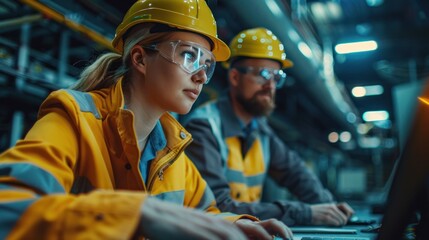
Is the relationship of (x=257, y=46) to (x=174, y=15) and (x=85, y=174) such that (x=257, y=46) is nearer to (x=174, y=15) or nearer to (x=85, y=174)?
(x=174, y=15)

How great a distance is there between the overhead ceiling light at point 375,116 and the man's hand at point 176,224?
33.6 ft

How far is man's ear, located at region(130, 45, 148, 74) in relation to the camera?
1.53 metres

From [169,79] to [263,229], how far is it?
0.72 m

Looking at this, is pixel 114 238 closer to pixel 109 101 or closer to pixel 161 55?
pixel 109 101

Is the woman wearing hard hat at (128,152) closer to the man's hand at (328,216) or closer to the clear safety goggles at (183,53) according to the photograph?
the clear safety goggles at (183,53)

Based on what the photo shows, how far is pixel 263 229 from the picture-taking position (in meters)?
1.11

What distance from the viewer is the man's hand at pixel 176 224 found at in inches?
29.3

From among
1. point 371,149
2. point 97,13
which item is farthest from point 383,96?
point 97,13

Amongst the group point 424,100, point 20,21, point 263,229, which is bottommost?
point 263,229

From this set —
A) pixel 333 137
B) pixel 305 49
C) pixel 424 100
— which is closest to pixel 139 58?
pixel 424 100

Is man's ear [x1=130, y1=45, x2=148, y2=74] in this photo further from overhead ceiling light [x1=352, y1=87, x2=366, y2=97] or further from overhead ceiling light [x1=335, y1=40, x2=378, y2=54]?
overhead ceiling light [x1=352, y1=87, x2=366, y2=97]

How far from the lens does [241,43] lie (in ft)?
9.08

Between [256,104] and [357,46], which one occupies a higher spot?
[357,46]

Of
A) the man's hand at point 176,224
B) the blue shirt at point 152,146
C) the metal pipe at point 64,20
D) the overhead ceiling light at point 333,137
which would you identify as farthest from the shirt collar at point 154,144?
the overhead ceiling light at point 333,137
